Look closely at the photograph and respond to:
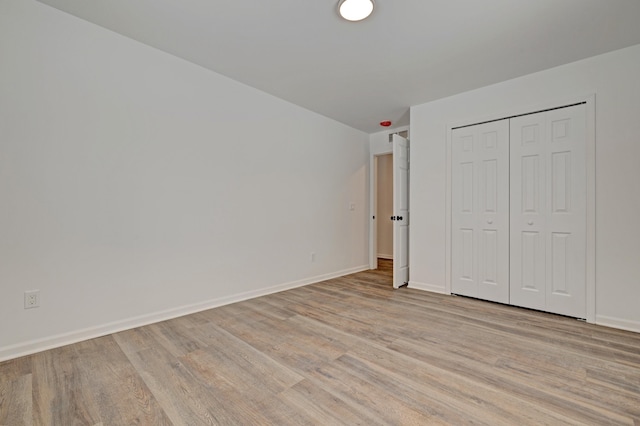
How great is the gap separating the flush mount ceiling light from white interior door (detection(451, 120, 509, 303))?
6.68ft

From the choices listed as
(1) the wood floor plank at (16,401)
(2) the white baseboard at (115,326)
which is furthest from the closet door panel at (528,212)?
(1) the wood floor plank at (16,401)

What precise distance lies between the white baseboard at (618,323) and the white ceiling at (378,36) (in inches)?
94.2

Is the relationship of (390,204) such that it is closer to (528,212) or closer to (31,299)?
(528,212)

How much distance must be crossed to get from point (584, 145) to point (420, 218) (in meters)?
1.76

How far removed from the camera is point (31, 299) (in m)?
2.08

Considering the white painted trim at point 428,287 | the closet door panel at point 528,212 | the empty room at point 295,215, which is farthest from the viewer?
the white painted trim at point 428,287

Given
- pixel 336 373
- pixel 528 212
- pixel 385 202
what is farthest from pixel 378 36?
pixel 385 202

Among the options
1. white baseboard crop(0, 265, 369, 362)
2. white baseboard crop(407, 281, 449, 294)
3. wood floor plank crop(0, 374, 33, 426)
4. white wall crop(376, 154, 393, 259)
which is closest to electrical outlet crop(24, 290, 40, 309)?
white baseboard crop(0, 265, 369, 362)

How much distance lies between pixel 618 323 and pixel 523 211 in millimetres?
1214

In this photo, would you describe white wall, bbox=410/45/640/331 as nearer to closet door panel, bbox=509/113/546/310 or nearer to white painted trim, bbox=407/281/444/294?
closet door panel, bbox=509/113/546/310

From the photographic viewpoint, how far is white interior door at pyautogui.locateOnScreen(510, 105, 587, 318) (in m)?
2.77

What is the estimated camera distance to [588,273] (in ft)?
8.86

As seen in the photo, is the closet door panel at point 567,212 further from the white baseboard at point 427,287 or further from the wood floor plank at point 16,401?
the wood floor plank at point 16,401

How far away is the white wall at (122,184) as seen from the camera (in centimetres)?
205
